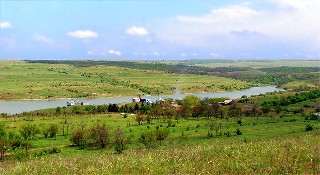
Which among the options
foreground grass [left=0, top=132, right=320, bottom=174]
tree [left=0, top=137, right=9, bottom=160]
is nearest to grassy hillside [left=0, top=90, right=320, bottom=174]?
foreground grass [left=0, top=132, right=320, bottom=174]

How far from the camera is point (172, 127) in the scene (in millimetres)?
59281

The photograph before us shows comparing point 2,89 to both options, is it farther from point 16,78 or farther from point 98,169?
point 98,169

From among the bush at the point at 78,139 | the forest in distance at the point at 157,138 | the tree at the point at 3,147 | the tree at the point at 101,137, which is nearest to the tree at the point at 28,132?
the forest in distance at the point at 157,138

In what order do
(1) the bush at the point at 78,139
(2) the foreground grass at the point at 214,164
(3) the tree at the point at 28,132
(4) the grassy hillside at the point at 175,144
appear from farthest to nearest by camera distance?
(3) the tree at the point at 28,132, (1) the bush at the point at 78,139, (4) the grassy hillside at the point at 175,144, (2) the foreground grass at the point at 214,164

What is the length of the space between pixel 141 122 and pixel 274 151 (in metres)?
48.7

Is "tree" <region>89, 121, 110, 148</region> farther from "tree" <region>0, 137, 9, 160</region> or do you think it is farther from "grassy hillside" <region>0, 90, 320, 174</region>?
"tree" <region>0, 137, 9, 160</region>

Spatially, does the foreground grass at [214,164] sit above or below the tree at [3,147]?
above

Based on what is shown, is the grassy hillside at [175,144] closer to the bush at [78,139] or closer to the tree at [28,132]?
the bush at [78,139]

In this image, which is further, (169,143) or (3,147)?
(169,143)

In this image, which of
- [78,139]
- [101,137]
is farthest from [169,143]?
[78,139]

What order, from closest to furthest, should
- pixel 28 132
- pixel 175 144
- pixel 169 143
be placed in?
pixel 175 144 → pixel 169 143 → pixel 28 132

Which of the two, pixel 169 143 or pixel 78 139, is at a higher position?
pixel 169 143

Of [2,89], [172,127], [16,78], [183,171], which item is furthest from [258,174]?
[16,78]

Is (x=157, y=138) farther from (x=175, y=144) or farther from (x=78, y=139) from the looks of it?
(x=78, y=139)
